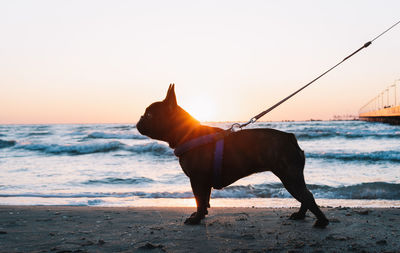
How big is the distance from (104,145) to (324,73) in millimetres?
19326

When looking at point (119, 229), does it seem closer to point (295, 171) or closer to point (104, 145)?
point (295, 171)

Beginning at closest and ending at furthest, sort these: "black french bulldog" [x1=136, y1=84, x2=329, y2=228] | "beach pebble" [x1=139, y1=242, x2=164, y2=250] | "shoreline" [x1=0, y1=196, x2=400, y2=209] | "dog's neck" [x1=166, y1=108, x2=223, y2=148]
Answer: "beach pebble" [x1=139, y1=242, x2=164, y2=250] → "black french bulldog" [x1=136, y1=84, x2=329, y2=228] → "dog's neck" [x1=166, y1=108, x2=223, y2=148] → "shoreline" [x1=0, y1=196, x2=400, y2=209]

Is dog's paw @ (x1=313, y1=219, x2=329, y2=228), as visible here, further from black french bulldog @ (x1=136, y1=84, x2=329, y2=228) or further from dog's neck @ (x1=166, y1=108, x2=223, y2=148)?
dog's neck @ (x1=166, y1=108, x2=223, y2=148)

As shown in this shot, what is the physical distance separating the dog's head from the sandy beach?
1052mm

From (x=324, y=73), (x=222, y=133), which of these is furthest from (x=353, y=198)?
(x=222, y=133)

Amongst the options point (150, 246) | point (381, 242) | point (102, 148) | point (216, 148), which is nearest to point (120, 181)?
point (216, 148)

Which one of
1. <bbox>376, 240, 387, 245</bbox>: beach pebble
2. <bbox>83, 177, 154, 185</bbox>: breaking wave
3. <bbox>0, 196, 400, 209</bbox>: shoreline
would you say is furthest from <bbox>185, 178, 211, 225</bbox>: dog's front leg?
<bbox>83, 177, 154, 185</bbox>: breaking wave

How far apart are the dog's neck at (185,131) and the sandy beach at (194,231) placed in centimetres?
97

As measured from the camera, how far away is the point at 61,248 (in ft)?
10.5

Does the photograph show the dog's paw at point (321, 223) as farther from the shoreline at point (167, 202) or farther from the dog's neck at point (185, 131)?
the shoreline at point (167, 202)

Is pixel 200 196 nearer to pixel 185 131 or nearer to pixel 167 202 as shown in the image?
pixel 185 131

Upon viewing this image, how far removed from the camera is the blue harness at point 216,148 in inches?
145

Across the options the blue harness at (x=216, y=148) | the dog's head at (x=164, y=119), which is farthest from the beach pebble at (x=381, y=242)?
the dog's head at (x=164, y=119)

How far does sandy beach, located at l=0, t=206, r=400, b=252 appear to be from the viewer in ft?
10.6
